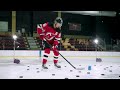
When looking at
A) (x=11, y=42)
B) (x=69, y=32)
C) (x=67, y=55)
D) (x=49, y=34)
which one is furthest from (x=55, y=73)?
(x=69, y=32)

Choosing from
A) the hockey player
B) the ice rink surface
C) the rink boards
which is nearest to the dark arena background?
the rink boards

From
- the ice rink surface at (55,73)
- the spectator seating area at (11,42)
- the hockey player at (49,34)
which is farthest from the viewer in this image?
the spectator seating area at (11,42)

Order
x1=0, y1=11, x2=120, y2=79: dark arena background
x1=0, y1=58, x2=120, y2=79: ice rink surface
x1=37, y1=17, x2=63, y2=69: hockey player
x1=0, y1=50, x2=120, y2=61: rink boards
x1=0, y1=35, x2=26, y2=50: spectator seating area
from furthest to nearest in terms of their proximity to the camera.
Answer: x1=0, y1=35, x2=26, y2=50: spectator seating area → x1=0, y1=11, x2=120, y2=79: dark arena background → x1=0, y1=50, x2=120, y2=61: rink boards → x1=37, y1=17, x2=63, y2=69: hockey player → x1=0, y1=58, x2=120, y2=79: ice rink surface

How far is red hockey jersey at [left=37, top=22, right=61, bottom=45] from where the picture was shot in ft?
14.8

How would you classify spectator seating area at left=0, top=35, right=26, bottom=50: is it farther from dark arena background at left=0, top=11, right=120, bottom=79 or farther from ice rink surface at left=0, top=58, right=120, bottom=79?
ice rink surface at left=0, top=58, right=120, bottom=79

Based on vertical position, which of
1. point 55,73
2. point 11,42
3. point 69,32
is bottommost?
point 55,73

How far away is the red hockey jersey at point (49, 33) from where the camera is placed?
452 cm

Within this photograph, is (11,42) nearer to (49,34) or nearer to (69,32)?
(69,32)

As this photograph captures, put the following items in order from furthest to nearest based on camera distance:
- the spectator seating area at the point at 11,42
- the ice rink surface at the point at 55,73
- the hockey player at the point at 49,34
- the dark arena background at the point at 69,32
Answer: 1. the spectator seating area at the point at 11,42
2. the dark arena background at the point at 69,32
3. the hockey player at the point at 49,34
4. the ice rink surface at the point at 55,73

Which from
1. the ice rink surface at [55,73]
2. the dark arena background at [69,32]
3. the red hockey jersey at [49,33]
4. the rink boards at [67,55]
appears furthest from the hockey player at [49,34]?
the dark arena background at [69,32]

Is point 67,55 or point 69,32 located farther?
point 69,32

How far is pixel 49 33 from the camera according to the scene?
4590 millimetres

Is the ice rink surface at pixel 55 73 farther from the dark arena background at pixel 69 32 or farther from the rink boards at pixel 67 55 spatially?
the dark arena background at pixel 69 32
